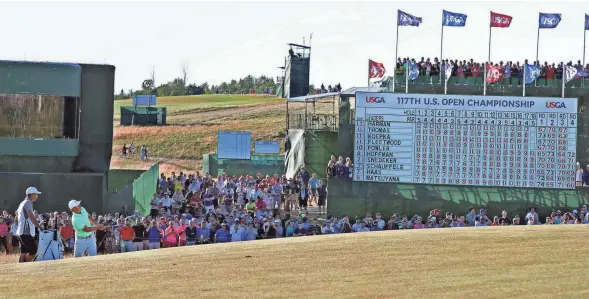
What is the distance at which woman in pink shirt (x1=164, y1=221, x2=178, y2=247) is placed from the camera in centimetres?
3047

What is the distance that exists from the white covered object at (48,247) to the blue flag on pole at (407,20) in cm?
2502

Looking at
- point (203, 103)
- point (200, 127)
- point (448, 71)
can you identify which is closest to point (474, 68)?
point (448, 71)

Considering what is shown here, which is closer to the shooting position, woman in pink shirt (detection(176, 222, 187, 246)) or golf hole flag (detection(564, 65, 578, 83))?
woman in pink shirt (detection(176, 222, 187, 246))

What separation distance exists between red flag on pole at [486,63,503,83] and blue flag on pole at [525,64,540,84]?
967mm

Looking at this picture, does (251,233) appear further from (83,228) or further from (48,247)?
(83,228)

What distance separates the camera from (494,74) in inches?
1704

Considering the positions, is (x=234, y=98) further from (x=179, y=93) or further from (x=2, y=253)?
(x=2, y=253)

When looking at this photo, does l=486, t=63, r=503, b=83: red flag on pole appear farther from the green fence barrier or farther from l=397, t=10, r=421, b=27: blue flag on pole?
the green fence barrier

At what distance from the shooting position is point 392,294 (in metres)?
17.4

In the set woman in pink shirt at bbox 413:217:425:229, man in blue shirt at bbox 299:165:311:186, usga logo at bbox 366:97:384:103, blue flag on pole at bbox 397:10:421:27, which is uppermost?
blue flag on pole at bbox 397:10:421:27

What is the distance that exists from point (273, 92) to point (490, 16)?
82.7 m

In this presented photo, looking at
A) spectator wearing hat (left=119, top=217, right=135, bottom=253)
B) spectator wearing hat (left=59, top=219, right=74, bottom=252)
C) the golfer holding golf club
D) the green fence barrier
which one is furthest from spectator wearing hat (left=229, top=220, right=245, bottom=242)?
the golfer holding golf club

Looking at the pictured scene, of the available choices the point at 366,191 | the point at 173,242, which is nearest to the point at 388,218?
the point at 366,191

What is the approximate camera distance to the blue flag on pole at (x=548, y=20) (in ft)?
152
